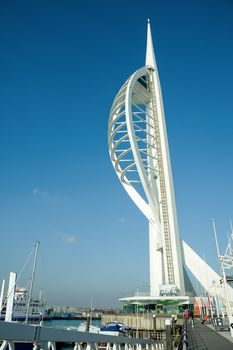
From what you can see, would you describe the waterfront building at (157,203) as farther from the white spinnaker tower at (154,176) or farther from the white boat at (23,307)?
the white boat at (23,307)

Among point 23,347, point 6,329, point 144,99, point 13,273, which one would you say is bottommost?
point 23,347

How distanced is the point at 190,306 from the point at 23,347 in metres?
22.1

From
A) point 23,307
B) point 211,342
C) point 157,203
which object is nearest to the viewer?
point 211,342

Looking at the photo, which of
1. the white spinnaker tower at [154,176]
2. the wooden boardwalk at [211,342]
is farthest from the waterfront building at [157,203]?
the wooden boardwalk at [211,342]

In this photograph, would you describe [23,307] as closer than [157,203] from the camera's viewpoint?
No

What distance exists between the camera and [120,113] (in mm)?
35812

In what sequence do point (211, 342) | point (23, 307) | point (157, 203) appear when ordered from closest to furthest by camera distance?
1. point (211, 342)
2. point (157, 203)
3. point (23, 307)

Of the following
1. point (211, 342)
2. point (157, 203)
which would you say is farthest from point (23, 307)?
point (211, 342)

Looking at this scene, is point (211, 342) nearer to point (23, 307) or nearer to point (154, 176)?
point (154, 176)

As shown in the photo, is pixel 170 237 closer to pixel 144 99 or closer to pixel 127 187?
pixel 127 187

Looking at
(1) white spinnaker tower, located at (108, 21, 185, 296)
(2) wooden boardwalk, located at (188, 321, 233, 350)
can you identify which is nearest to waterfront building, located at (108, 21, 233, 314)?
(1) white spinnaker tower, located at (108, 21, 185, 296)

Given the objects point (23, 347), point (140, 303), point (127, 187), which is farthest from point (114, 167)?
point (23, 347)

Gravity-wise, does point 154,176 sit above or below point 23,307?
above

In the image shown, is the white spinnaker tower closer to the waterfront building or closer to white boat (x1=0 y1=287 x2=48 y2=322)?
the waterfront building
